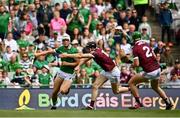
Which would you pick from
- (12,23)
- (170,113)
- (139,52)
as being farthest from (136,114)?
(12,23)

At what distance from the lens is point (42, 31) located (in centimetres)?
2512

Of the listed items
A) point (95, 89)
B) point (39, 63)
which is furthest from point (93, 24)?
point (95, 89)

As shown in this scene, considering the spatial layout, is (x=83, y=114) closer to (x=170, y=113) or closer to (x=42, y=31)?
(x=170, y=113)

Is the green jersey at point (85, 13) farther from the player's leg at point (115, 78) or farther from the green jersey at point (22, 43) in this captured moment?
the player's leg at point (115, 78)

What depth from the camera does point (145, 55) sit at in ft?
63.1

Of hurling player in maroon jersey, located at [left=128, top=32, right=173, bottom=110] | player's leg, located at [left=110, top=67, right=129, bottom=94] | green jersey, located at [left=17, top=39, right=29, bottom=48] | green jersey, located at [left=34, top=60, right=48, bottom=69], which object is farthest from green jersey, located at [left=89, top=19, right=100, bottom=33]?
hurling player in maroon jersey, located at [left=128, top=32, right=173, bottom=110]

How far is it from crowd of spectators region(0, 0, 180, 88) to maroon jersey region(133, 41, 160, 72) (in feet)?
12.6

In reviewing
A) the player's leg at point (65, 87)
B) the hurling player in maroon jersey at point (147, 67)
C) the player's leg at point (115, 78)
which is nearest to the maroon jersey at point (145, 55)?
the hurling player in maroon jersey at point (147, 67)

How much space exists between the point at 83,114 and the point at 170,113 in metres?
2.00

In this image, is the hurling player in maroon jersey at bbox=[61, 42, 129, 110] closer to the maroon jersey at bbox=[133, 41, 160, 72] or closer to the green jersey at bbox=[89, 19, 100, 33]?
the maroon jersey at bbox=[133, 41, 160, 72]

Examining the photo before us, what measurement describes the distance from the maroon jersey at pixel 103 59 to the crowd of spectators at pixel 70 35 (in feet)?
10.8

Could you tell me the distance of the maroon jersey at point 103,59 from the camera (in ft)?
63.9

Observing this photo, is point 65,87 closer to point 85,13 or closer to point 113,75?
point 113,75

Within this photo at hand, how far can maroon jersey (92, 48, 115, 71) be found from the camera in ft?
63.9
